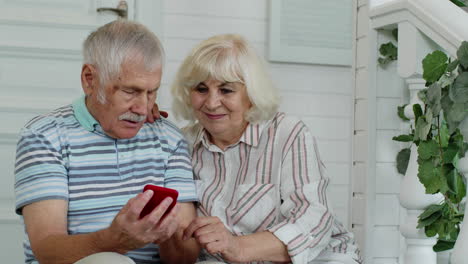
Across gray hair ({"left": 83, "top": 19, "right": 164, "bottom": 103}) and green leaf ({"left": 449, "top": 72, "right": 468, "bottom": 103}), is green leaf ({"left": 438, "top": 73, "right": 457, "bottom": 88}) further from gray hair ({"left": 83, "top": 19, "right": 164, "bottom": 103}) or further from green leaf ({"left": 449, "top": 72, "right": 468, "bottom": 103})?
gray hair ({"left": 83, "top": 19, "right": 164, "bottom": 103})

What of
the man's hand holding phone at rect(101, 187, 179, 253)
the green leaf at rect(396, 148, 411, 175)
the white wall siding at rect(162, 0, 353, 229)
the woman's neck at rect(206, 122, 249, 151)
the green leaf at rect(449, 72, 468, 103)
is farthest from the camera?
the white wall siding at rect(162, 0, 353, 229)

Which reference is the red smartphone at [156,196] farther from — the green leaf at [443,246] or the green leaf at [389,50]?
the green leaf at [389,50]

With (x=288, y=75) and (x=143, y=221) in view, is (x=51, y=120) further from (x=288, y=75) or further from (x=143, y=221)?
(x=288, y=75)

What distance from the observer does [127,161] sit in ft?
6.67

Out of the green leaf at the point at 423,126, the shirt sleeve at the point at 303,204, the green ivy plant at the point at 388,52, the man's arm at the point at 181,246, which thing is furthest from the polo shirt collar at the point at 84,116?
the green ivy plant at the point at 388,52

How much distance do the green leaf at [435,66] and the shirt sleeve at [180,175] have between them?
0.75 m

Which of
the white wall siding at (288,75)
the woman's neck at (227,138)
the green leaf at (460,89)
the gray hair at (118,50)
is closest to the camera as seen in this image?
the green leaf at (460,89)

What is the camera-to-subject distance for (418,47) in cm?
208

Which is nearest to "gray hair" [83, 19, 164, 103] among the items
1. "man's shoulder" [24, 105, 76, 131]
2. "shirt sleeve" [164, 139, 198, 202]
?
"man's shoulder" [24, 105, 76, 131]

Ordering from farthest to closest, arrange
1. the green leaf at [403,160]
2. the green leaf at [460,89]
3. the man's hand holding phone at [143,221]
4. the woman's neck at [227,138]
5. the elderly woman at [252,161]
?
the green leaf at [403,160] → the woman's neck at [227,138] → the elderly woman at [252,161] → the green leaf at [460,89] → the man's hand holding phone at [143,221]

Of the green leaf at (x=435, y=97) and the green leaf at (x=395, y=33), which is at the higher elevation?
the green leaf at (x=395, y=33)

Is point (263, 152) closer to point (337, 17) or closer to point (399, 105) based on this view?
point (399, 105)

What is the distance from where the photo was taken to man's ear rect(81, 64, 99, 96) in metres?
1.98

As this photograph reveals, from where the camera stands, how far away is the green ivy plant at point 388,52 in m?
2.37
